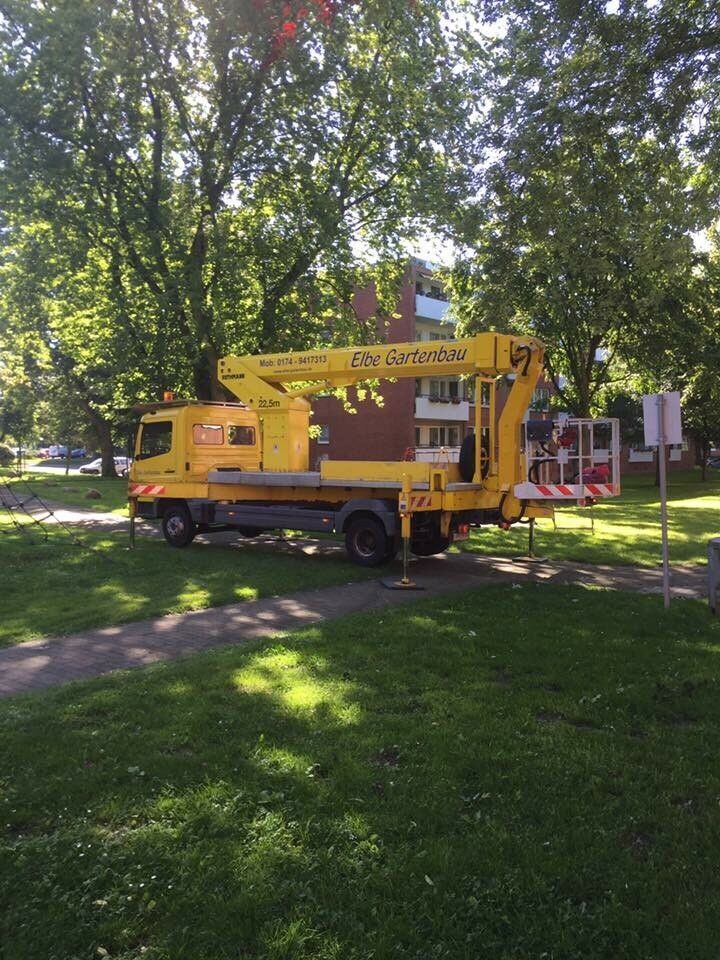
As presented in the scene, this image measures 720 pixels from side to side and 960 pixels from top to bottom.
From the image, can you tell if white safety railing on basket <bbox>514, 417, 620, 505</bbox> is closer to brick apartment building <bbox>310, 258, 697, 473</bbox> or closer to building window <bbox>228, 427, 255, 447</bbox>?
building window <bbox>228, 427, 255, 447</bbox>

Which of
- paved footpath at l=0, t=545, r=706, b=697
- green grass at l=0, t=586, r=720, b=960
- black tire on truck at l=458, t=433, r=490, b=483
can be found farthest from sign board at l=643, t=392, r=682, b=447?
green grass at l=0, t=586, r=720, b=960

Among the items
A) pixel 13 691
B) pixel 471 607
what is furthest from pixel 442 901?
pixel 471 607

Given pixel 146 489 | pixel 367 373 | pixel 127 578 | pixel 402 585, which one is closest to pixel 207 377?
pixel 146 489

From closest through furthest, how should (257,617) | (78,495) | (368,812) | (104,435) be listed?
(368,812) < (257,617) < (78,495) < (104,435)

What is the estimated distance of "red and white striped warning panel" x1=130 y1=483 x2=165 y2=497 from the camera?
15128 mm

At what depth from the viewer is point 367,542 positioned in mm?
12312

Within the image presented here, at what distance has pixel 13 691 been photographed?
19.3 feet

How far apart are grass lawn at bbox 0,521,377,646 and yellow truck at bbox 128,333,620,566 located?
814 mm

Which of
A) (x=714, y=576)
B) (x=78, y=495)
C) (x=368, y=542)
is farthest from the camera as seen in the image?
(x=78, y=495)

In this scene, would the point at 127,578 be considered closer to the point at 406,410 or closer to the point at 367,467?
the point at 367,467

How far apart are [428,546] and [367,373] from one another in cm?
321

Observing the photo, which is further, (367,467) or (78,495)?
(78,495)

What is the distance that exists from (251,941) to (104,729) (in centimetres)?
234

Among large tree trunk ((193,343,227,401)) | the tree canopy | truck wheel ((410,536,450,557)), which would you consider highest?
the tree canopy
